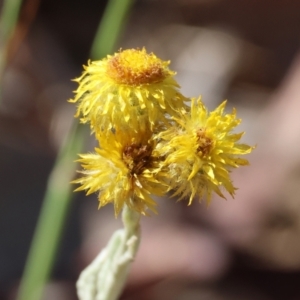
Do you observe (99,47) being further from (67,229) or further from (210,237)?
(67,229)

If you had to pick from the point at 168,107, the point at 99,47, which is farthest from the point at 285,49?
the point at 168,107

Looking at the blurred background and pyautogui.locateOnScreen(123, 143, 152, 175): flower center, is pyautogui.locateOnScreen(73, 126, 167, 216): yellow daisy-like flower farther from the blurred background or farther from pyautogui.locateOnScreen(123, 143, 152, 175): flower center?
the blurred background

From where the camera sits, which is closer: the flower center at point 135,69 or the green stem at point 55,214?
the flower center at point 135,69

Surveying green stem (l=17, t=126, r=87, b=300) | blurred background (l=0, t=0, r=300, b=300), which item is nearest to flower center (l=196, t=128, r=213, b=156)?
green stem (l=17, t=126, r=87, b=300)

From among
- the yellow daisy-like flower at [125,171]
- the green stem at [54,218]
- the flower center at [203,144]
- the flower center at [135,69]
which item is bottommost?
the green stem at [54,218]

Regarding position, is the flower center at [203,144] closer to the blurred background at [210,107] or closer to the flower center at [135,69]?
the flower center at [135,69]

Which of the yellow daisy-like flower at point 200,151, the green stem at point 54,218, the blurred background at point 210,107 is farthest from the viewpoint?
the blurred background at point 210,107

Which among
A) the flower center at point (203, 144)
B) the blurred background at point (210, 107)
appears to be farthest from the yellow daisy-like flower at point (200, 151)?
the blurred background at point (210, 107)
